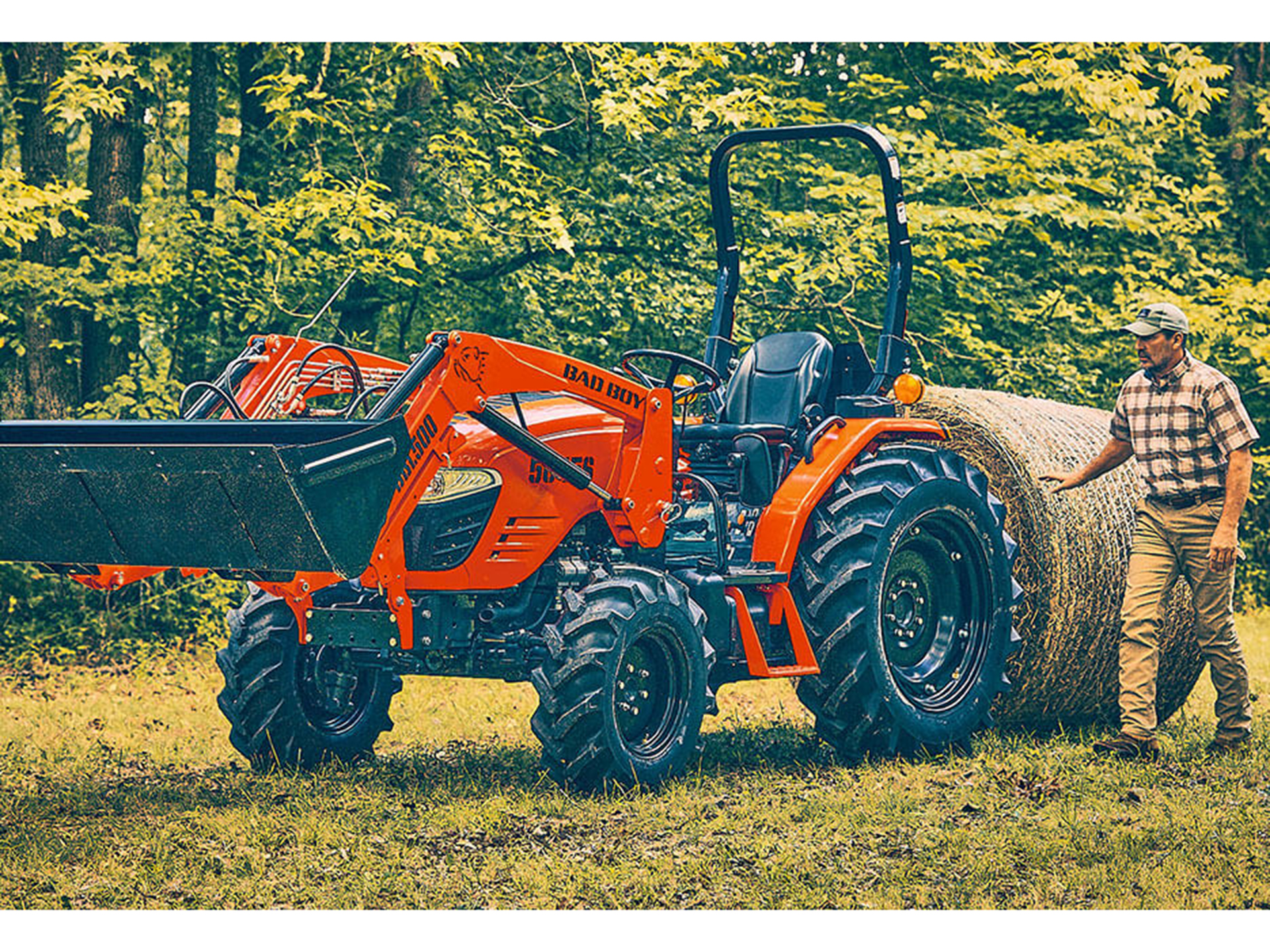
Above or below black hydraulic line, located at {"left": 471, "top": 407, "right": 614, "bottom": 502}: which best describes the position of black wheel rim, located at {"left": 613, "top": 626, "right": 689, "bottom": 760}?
below

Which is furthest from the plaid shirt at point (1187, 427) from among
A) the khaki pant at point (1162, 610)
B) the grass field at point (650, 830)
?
the grass field at point (650, 830)

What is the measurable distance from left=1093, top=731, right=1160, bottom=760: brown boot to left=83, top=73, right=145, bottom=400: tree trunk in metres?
7.06

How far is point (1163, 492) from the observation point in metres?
7.21

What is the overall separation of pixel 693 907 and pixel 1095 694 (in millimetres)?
3215

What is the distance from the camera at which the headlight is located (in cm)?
652

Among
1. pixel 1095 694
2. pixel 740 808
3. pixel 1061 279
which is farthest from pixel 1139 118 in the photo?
pixel 740 808

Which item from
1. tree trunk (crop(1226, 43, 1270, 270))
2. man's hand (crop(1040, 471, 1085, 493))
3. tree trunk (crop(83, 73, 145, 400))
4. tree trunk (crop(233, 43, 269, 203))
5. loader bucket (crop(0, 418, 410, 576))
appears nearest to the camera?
loader bucket (crop(0, 418, 410, 576))

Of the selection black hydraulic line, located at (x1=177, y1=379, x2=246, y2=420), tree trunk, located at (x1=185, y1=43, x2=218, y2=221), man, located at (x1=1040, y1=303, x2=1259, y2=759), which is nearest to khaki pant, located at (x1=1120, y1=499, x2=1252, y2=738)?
man, located at (x1=1040, y1=303, x2=1259, y2=759)

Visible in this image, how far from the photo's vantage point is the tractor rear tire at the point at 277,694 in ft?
22.6

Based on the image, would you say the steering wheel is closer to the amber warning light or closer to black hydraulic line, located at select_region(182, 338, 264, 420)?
the amber warning light

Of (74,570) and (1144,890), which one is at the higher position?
(74,570)

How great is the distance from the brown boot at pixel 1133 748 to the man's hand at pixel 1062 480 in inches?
44.7

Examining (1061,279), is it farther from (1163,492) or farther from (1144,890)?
(1144,890)

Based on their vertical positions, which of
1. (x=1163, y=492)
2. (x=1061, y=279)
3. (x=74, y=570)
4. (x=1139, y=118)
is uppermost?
(x=1139, y=118)
